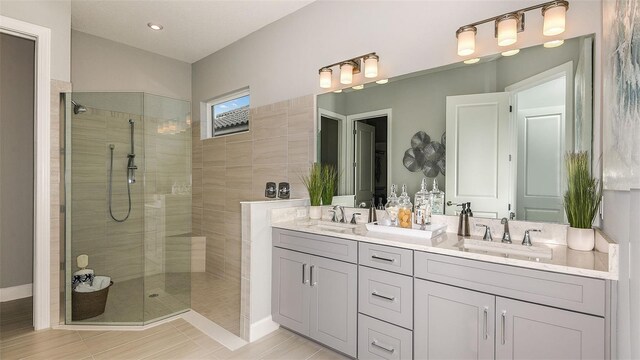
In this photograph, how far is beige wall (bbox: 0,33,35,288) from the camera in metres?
2.99

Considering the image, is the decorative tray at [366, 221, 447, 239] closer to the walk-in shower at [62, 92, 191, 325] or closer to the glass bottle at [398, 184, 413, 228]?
the glass bottle at [398, 184, 413, 228]

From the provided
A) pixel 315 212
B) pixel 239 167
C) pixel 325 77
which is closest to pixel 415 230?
pixel 315 212

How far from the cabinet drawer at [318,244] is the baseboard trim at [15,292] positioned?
2.81 m

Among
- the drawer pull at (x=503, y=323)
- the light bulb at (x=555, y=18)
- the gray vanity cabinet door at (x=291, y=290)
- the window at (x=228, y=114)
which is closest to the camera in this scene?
the drawer pull at (x=503, y=323)

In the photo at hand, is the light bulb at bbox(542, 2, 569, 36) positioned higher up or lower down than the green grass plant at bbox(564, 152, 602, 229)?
higher up

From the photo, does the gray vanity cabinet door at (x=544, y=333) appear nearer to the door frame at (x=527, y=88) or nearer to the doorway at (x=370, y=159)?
the door frame at (x=527, y=88)

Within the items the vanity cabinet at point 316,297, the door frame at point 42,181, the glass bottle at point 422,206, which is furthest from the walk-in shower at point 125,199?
the glass bottle at point 422,206

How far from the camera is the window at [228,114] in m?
3.69

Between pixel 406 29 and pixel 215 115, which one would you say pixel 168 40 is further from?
pixel 406 29

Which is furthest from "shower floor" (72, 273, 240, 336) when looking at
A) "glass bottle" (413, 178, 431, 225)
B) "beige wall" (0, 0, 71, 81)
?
"beige wall" (0, 0, 71, 81)

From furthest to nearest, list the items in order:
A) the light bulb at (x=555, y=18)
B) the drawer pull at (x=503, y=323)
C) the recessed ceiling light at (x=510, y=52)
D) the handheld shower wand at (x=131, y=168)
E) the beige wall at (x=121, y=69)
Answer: the beige wall at (x=121, y=69) → the handheld shower wand at (x=131, y=168) → the recessed ceiling light at (x=510, y=52) → the light bulb at (x=555, y=18) → the drawer pull at (x=503, y=323)

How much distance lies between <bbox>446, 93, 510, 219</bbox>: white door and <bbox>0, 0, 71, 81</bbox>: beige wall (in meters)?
3.18

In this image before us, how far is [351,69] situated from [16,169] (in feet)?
11.6

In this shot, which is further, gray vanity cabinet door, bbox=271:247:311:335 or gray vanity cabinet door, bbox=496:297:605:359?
gray vanity cabinet door, bbox=271:247:311:335
